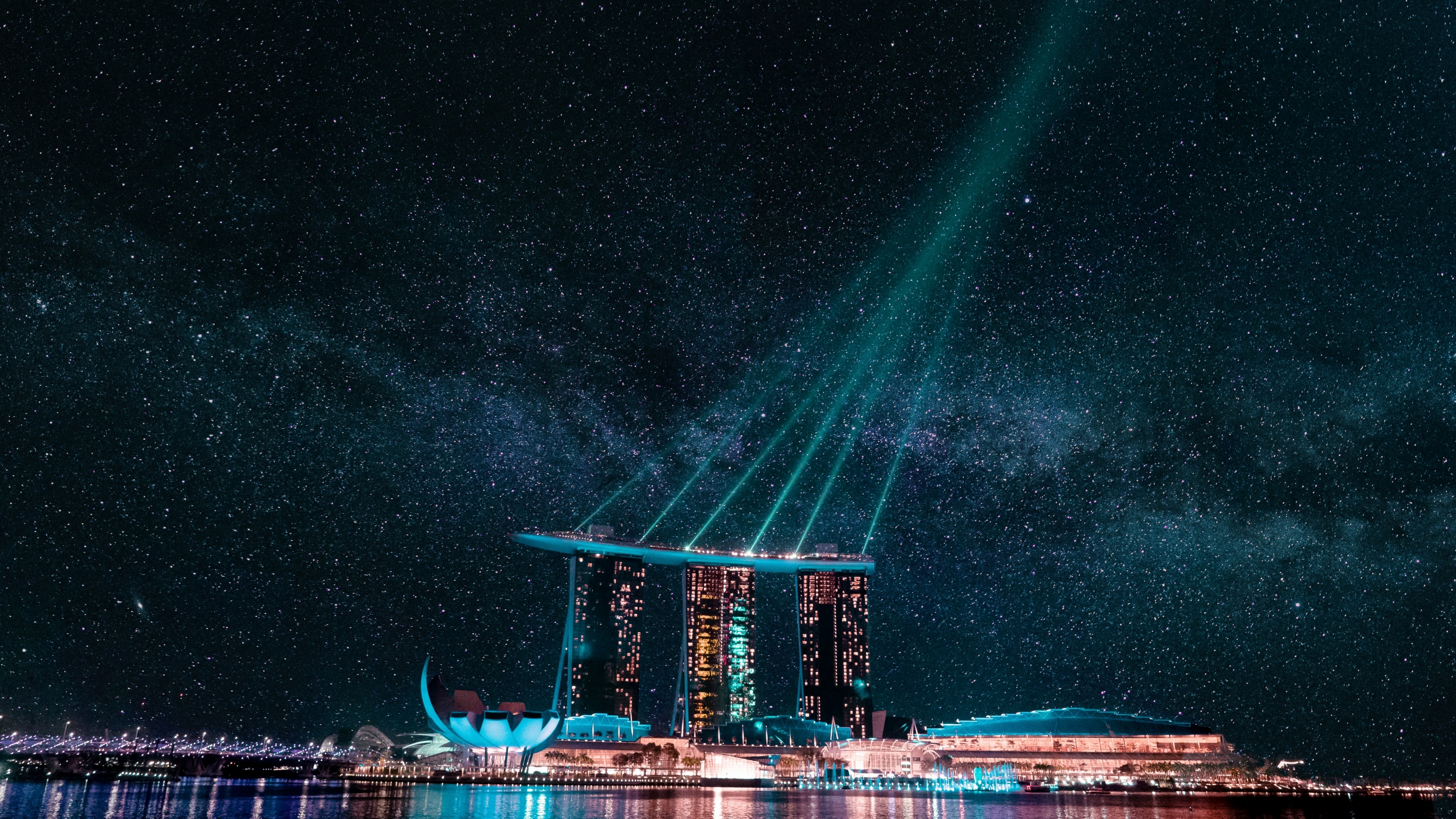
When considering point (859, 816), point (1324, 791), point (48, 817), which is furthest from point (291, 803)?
point (1324, 791)

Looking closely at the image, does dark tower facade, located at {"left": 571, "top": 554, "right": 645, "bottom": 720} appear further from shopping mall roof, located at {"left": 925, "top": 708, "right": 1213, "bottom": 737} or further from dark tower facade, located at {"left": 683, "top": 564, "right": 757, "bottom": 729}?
shopping mall roof, located at {"left": 925, "top": 708, "right": 1213, "bottom": 737}

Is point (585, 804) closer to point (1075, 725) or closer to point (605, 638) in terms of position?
point (605, 638)

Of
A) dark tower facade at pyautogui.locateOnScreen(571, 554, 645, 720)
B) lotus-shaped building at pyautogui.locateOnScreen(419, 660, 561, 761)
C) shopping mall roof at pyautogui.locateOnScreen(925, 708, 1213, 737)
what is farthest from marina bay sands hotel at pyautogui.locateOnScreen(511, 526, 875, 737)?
lotus-shaped building at pyautogui.locateOnScreen(419, 660, 561, 761)

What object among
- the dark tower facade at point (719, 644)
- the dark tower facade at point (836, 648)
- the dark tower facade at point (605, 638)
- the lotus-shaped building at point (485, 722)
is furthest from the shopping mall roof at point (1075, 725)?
the lotus-shaped building at point (485, 722)

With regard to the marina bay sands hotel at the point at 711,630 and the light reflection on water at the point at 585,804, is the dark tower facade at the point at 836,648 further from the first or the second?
the light reflection on water at the point at 585,804

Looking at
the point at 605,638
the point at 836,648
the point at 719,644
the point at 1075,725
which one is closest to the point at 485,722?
the point at 605,638

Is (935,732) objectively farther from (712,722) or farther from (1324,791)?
(1324,791)
